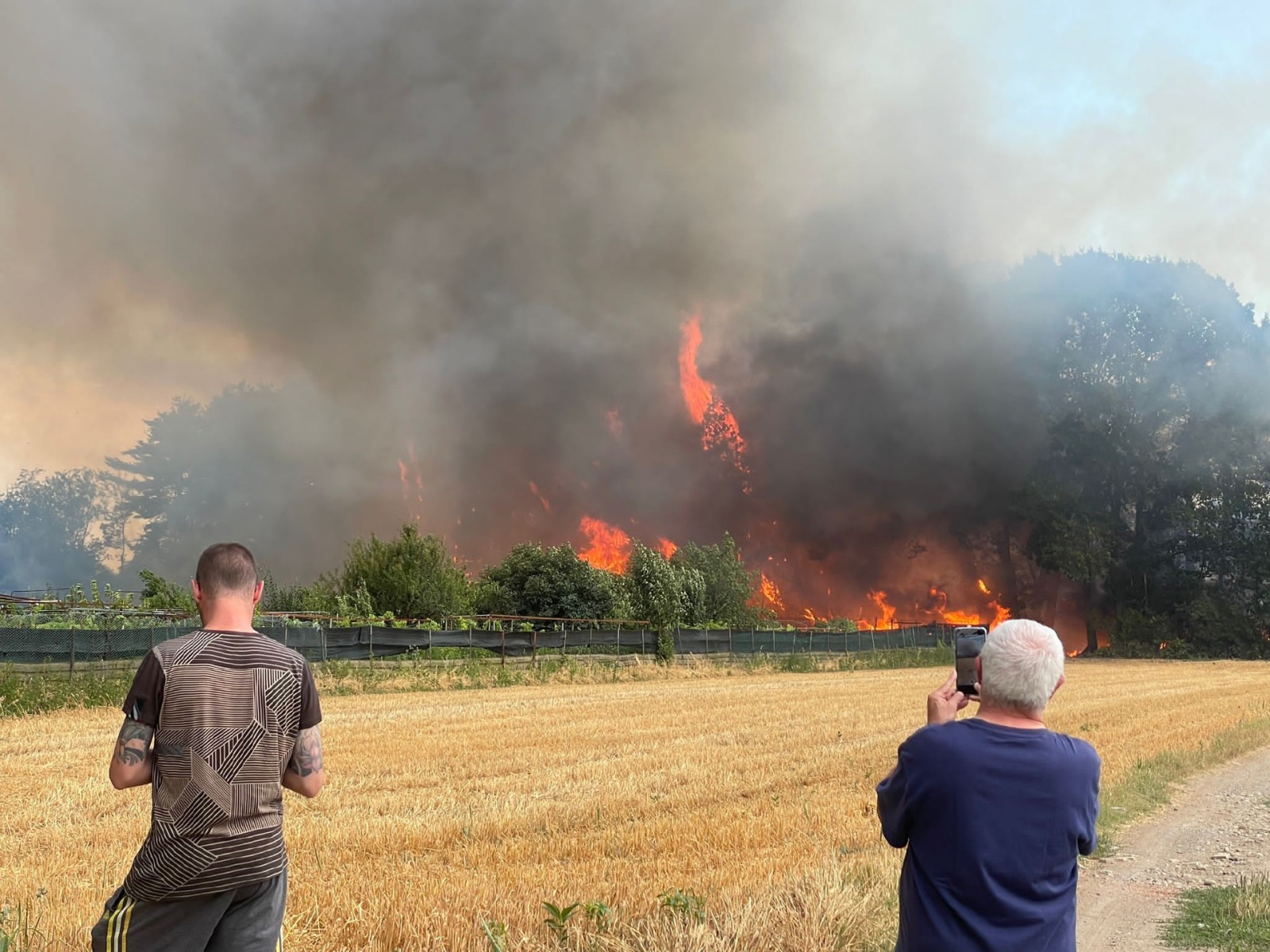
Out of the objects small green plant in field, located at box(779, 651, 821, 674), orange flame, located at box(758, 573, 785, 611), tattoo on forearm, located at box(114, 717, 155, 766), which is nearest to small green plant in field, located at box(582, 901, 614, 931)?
tattoo on forearm, located at box(114, 717, 155, 766)

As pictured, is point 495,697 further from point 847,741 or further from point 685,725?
point 847,741

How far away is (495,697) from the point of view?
22844 mm

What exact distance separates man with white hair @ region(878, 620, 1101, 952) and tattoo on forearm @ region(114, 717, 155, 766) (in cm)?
253

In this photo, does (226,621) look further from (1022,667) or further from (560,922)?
(560,922)

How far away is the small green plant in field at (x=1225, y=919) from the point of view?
6199 millimetres

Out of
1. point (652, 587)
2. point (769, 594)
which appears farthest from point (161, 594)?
point (769, 594)

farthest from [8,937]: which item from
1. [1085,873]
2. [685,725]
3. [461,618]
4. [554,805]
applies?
[461,618]

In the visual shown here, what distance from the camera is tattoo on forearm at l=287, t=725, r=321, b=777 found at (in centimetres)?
362

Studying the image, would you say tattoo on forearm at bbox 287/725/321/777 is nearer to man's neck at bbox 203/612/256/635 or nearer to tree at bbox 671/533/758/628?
man's neck at bbox 203/612/256/635

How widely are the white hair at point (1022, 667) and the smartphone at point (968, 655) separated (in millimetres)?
159

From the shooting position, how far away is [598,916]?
548 cm

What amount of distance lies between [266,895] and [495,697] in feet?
64.8


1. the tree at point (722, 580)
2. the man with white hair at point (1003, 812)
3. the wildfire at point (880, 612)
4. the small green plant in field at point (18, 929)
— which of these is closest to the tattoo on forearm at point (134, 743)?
the small green plant in field at point (18, 929)

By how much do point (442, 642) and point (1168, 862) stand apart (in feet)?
73.1
